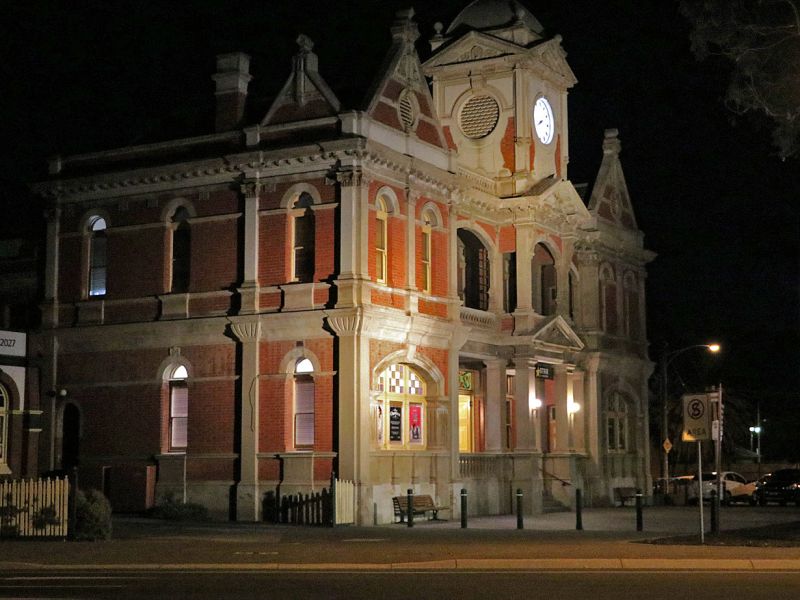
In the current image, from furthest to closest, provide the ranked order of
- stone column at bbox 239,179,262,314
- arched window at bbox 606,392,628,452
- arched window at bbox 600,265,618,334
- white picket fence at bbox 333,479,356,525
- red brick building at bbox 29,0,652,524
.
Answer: arched window at bbox 606,392,628,452
arched window at bbox 600,265,618,334
stone column at bbox 239,179,262,314
red brick building at bbox 29,0,652,524
white picket fence at bbox 333,479,356,525

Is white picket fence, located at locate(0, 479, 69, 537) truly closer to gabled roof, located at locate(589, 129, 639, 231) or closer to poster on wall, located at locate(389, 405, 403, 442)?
poster on wall, located at locate(389, 405, 403, 442)

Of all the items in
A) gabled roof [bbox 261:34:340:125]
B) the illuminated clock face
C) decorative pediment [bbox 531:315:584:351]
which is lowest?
decorative pediment [bbox 531:315:584:351]

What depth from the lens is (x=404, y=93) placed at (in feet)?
119

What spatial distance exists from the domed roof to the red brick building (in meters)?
0.09

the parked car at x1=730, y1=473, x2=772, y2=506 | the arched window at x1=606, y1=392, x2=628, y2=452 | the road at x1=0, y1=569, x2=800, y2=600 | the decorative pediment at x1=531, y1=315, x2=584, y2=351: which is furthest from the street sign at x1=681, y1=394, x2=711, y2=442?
the parked car at x1=730, y1=473, x2=772, y2=506

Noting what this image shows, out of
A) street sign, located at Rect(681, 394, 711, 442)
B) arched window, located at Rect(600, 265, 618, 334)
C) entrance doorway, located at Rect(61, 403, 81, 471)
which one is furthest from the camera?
arched window, located at Rect(600, 265, 618, 334)

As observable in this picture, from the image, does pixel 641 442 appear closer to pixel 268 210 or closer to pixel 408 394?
pixel 408 394

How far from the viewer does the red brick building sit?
34094 millimetres

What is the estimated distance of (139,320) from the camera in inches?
1464

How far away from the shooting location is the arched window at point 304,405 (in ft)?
113

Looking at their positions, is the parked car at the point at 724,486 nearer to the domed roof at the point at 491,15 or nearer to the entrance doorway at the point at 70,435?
the domed roof at the point at 491,15

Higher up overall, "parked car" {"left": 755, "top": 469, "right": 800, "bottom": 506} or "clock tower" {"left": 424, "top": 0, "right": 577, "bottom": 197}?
"clock tower" {"left": 424, "top": 0, "right": 577, "bottom": 197}

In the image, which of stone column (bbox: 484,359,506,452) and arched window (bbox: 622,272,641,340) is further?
arched window (bbox: 622,272,641,340)

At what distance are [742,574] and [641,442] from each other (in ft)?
106
